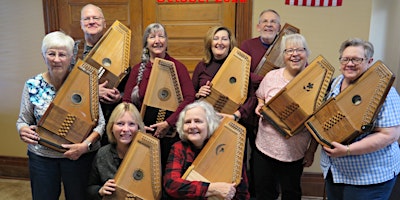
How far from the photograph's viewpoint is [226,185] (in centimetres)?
146

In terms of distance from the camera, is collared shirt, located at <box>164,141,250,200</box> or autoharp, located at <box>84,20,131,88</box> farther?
autoharp, located at <box>84,20,131,88</box>

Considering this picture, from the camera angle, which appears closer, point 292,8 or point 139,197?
point 139,197

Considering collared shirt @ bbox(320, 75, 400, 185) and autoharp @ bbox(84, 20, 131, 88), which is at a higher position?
autoharp @ bbox(84, 20, 131, 88)

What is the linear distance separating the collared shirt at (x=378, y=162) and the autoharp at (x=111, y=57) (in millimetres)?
1194

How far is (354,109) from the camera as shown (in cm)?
146

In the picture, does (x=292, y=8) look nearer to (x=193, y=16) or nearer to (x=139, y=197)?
(x=193, y=16)

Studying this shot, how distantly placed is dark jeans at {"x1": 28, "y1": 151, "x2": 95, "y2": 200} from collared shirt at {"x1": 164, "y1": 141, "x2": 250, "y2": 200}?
472 millimetres

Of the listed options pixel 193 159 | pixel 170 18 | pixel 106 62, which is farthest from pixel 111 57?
pixel 170 18

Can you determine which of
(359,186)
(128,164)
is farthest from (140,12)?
(359,186)

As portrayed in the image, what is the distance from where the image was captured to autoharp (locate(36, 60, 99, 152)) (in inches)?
61.6

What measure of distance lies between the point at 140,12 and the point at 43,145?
4.85 ft

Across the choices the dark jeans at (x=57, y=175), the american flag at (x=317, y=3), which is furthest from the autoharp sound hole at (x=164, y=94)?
Result: the american flag at (x=317, y=3)

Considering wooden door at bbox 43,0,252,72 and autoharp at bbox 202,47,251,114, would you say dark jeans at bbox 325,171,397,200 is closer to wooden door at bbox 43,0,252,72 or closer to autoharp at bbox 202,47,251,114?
autoharp at bbox 202,47,251,114

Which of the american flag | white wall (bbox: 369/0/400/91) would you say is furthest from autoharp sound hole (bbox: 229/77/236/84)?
white wall (bbox: 369/0/400/91)
